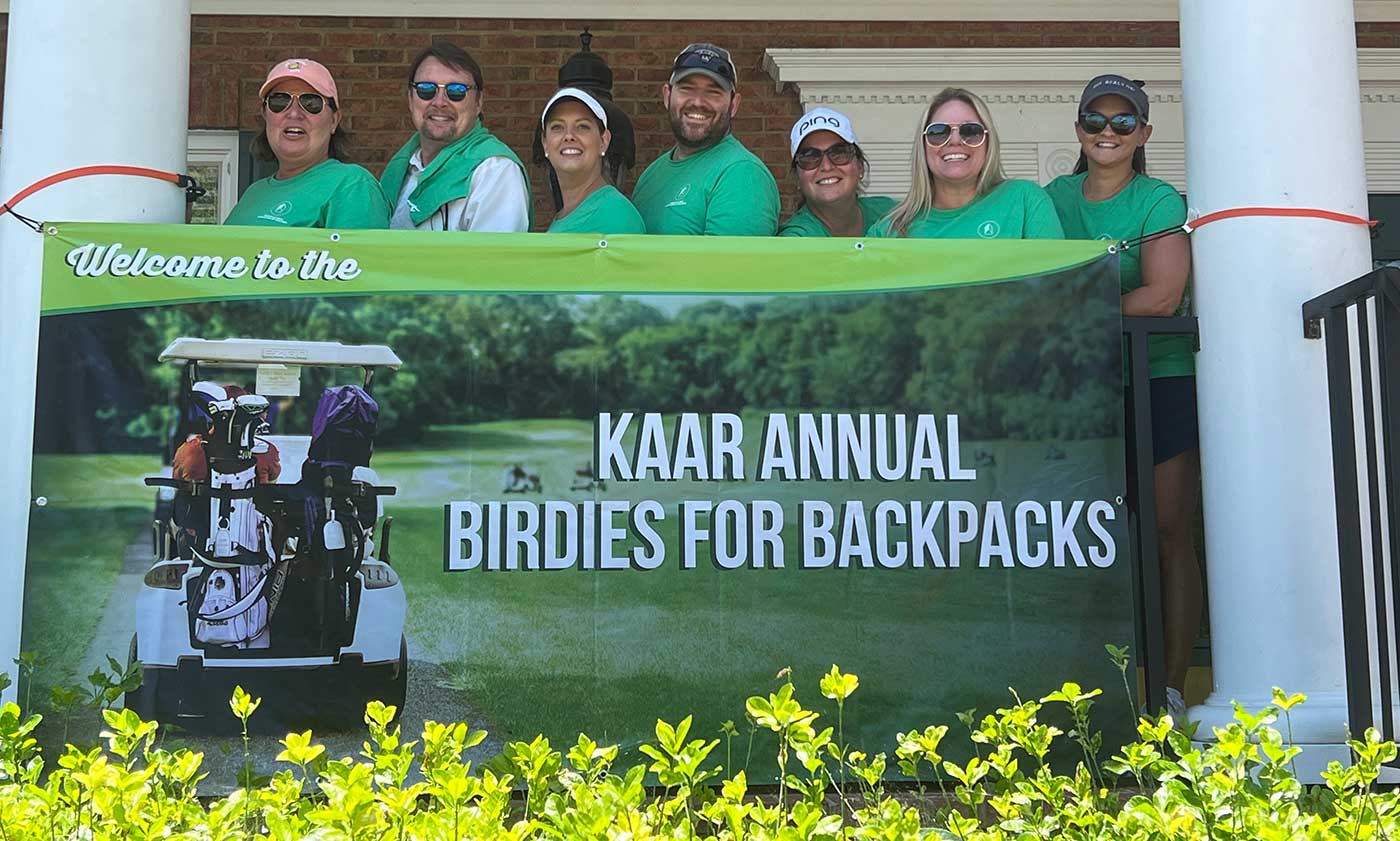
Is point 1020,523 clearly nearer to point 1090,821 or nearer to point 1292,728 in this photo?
point 1292,728

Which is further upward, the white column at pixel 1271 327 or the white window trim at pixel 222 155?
the white window trim at pixel 222 155

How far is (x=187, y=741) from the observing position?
338 centimetres

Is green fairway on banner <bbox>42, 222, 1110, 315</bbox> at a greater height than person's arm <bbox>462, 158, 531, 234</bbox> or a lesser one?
lesser

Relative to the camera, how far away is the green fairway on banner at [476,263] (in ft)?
11.4

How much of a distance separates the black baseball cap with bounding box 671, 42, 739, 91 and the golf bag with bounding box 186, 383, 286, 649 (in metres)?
1.68

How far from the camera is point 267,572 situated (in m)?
3.40

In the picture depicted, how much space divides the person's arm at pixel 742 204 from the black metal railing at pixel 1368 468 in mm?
1447


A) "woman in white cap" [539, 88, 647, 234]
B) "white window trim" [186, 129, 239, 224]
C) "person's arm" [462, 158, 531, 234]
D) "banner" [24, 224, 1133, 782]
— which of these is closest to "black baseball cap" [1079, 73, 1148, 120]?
"banner" [24, 224, 1133, 782]

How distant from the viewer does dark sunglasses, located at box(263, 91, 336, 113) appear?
4.12 meters

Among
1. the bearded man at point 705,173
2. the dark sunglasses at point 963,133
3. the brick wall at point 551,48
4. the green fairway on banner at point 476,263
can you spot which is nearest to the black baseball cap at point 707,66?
the bearded man at point 705,173

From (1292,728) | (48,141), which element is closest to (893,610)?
(1292,728)

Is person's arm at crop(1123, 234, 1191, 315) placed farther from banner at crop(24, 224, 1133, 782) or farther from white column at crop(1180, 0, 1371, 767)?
banner at crop(24, 224, 1133, 782)

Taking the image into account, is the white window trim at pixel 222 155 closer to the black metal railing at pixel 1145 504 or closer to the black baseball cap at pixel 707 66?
the black baseball cap at pixel 707 66

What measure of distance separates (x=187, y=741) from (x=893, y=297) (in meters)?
2.01
